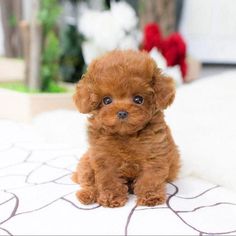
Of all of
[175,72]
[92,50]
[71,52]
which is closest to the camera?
[175,72]

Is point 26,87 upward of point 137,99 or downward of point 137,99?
downward

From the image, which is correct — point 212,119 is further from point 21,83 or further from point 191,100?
point 21,83

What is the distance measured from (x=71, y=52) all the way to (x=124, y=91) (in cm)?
117

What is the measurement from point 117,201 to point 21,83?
1.21 meters

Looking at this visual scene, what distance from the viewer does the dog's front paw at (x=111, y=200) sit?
70cm

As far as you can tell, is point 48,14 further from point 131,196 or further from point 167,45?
point 131,196

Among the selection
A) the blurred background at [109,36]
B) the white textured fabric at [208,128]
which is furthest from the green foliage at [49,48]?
the white textured fabric at [208,128]

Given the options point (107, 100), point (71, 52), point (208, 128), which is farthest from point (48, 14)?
point (107, 100)

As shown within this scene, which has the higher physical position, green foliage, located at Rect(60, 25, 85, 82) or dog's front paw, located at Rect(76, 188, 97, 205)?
green foliage, located at Rect(60, 25, 85, 82)

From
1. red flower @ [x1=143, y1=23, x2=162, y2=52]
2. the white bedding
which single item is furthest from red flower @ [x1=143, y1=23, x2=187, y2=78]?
the white bedding

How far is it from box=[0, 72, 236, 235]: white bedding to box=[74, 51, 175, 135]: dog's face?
0.16 meters

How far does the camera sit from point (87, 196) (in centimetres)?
72

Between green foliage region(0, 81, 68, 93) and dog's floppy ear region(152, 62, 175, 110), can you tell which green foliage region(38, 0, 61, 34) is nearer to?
green foliage region(0, 81, 68, 93)

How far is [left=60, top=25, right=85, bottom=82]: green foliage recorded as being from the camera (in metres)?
1.77
